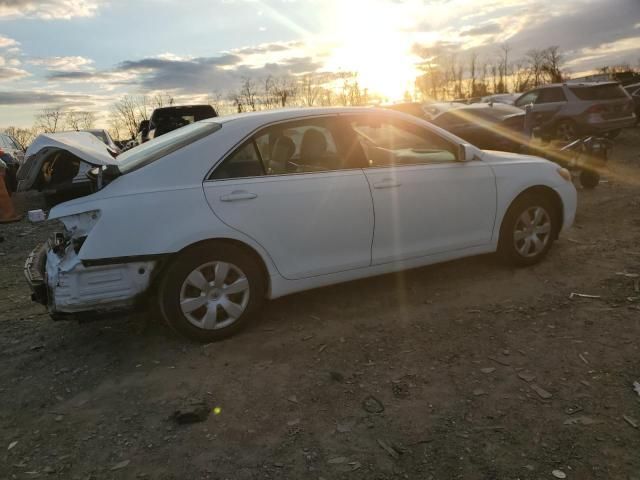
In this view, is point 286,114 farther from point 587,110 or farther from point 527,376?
point 587,110

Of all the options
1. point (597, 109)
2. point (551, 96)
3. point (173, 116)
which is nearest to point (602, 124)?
point (597, 109)

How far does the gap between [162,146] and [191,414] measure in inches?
80.4

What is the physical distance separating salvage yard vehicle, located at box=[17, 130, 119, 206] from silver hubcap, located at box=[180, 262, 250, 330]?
0.99 m

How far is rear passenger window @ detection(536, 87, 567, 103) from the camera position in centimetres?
1305

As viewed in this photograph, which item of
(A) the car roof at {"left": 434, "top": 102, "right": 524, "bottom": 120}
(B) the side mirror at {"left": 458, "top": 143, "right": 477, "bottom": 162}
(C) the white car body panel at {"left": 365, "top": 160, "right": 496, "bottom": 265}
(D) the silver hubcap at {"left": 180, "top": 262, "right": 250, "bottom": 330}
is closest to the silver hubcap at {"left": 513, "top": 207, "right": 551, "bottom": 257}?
(C) the white car body panel at {"left": 365, "top": 160, "right": 496, "bottom": 265}

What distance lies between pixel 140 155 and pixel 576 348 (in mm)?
3424

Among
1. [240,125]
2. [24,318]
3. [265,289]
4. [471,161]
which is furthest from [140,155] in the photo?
[471,161]

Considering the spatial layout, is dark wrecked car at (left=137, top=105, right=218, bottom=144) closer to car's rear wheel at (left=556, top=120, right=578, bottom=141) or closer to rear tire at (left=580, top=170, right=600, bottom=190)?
rear tire at (left=580, top=170, right=600, bottom=190)

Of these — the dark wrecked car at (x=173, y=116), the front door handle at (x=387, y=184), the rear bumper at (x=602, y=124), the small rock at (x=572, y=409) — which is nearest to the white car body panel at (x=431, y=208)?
the front door handle at (x=387, y=184)

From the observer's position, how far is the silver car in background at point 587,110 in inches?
487

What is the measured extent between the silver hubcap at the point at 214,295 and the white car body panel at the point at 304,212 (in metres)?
0.22

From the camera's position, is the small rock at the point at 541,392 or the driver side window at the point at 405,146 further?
the driver side window at the point at 405,146

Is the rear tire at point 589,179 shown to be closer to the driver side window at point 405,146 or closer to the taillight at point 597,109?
the taillight at point 597,109

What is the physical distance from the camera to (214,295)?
3.66 metres
